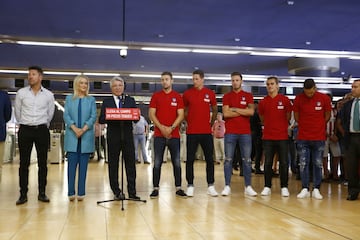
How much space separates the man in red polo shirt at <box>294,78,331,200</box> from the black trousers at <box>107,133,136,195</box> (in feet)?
6.85

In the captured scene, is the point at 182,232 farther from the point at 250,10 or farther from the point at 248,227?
the point at 250,10

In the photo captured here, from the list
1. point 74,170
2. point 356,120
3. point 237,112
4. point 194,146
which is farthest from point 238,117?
point 74,170

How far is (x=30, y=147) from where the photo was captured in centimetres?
475

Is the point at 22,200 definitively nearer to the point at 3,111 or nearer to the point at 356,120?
the point at 3,111

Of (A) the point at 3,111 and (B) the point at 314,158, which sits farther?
(B) the point at 314,158

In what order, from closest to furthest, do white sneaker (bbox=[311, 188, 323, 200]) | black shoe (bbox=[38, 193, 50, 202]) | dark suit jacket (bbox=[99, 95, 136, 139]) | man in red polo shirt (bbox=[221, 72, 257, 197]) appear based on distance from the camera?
black shoe (bbox=[38, 193, 50, 202]) → dark suit jacket (bbox=[99, 95, 136, 139]) → white sneaker (bbox=[311, 188, 323, 200]) → man in red polo shirt (bbox=[221, 72, 257, 197])

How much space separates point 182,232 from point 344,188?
382cm

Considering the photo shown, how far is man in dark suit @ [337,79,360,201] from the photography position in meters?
5.08

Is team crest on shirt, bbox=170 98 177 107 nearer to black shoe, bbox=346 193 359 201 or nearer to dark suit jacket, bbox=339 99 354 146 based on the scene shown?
dark suit jacket, bbox=339 99 354 146

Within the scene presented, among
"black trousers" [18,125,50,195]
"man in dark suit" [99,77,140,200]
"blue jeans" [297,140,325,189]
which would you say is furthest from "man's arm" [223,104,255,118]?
"black trousers" [18,125,50,195]

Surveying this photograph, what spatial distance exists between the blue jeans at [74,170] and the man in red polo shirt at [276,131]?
2.24 metres

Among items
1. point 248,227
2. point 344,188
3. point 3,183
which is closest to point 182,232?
point 248,227

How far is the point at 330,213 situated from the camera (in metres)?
4.05

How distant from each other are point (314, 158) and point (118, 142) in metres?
2.47
